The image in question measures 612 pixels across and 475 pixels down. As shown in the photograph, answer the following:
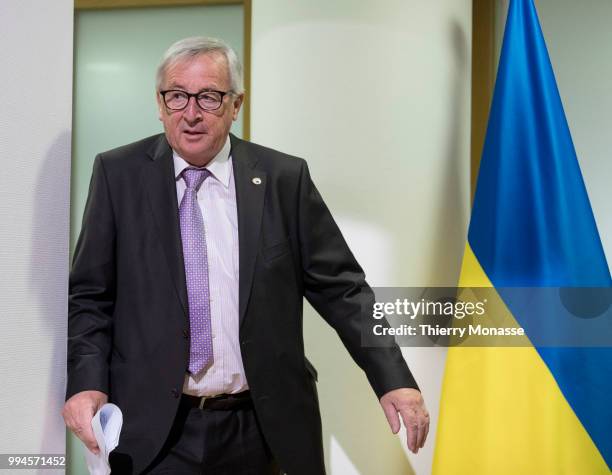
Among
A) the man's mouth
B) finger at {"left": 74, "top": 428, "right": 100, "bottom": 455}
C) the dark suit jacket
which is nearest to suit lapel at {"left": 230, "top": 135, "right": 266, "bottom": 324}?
the dark suit jacket

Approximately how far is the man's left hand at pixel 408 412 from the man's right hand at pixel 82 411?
622mm

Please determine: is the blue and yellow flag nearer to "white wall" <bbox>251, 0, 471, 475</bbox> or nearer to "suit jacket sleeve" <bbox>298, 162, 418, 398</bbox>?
"white wall" <bbox>251, 0, 471, 475</bbox>

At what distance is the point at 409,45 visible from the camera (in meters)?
2.53

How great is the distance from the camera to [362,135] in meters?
2.50

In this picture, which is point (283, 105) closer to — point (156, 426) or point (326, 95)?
point (326, 95)

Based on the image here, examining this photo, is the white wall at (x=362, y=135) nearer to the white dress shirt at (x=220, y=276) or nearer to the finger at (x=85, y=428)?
the white dress shirt at (x=220, y=276)

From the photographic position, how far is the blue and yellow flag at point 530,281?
90.4 inches

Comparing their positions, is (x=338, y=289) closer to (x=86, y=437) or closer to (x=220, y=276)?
(x=220, y=276)

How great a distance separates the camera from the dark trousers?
1706mm

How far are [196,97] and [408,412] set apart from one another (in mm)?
834

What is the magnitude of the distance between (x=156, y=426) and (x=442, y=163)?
1.33 meters

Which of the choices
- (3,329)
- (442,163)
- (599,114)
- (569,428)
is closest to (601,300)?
(569,428)

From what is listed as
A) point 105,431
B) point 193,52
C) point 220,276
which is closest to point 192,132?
point 193,52

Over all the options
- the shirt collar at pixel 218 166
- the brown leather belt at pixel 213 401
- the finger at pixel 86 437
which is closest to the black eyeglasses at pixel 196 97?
A: the shirt collar at pixel 218 166
